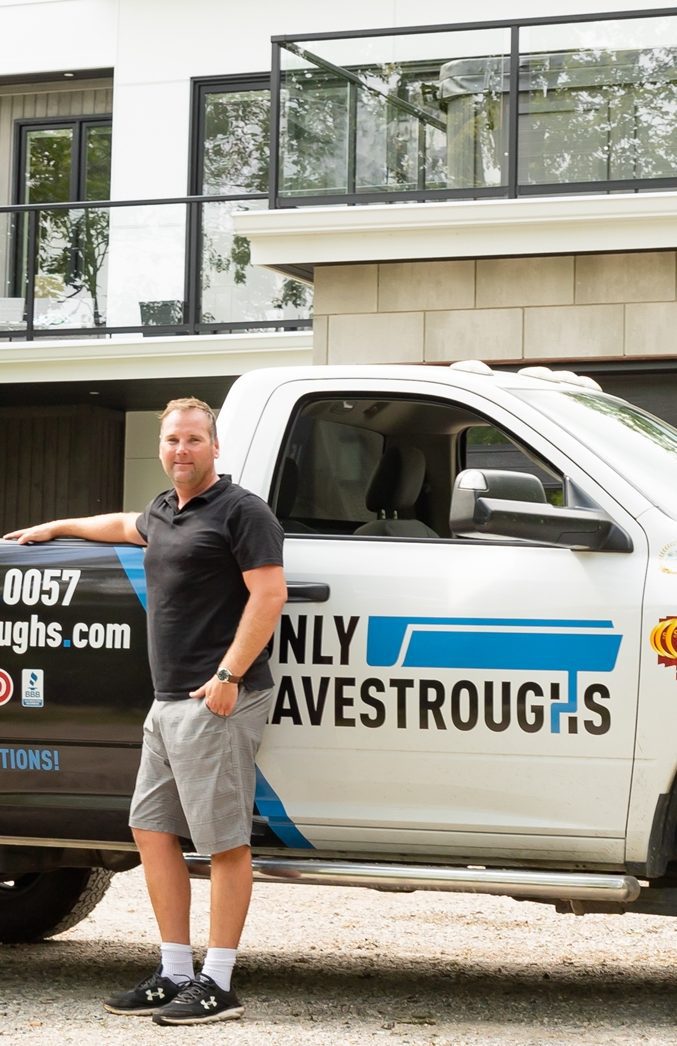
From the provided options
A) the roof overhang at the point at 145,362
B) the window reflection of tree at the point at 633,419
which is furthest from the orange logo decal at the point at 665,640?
the roof overhang at the point at 145,362

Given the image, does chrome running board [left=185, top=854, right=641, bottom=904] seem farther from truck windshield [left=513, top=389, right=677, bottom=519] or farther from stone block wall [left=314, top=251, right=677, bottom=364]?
stone block wall [left=314, top=251, right=677, bottom=364]

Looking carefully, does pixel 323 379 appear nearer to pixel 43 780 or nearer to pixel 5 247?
pixel 43 780

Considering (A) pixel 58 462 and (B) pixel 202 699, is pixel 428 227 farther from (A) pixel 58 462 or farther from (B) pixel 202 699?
(B) pixel 202 699

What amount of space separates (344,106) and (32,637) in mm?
7896

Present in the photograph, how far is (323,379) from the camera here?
5.45 metres

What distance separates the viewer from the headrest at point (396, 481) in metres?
5.80

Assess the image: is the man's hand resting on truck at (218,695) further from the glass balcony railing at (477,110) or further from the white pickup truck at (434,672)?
the glass balcony railing at (477,110)

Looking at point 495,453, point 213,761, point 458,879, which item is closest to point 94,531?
point 213,761

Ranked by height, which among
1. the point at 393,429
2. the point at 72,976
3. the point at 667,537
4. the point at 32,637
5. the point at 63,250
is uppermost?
the point at 63,250

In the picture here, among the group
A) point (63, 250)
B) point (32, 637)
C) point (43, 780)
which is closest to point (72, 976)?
point (43, 780)

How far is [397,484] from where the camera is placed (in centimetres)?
587

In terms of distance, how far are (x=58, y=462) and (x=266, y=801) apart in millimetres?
13403

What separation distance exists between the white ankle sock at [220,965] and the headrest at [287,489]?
4.53 ft

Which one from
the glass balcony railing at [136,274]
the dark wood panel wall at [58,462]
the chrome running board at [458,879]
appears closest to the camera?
the chrome running board at [458,879]
